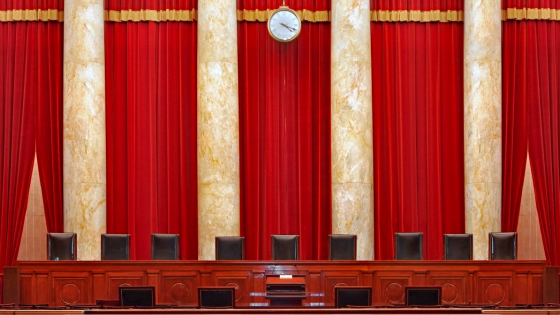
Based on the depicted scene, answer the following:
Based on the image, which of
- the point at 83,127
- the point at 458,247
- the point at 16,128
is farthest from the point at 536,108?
the point at 16,128

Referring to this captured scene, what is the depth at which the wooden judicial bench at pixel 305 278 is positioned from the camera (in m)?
10.4

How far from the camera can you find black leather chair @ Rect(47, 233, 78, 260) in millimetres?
11148

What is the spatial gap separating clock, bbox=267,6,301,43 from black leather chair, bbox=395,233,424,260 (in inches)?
130

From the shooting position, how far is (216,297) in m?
8.59

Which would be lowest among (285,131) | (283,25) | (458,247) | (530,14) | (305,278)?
(305,278)

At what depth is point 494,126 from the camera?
12.5m

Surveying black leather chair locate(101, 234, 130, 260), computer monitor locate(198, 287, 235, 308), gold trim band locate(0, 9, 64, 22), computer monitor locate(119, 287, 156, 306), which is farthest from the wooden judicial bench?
gold trim band locate(0, 9, 64, 22)

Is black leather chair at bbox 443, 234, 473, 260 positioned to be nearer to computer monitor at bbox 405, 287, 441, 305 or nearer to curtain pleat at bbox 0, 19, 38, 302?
computer monitor at bbox 405, 287, 441, 305

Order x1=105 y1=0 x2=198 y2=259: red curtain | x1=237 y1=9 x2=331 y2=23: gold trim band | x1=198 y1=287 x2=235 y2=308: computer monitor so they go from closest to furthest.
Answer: x1=198 y1=287 x2=235 y2=308: computer monitor
x1=105 y1=0 x2=198 y2=259: red curtain
x1=237 y1=9 x2=331 y2=23: gold trim band

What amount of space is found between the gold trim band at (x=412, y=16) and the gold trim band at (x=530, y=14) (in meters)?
0.67

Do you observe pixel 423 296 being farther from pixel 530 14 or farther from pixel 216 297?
pixel 530 14

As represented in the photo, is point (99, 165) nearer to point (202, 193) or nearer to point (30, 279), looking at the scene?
point (202, 193)

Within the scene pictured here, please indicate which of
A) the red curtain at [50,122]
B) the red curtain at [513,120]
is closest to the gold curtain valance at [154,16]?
the red curtain at [50,122]

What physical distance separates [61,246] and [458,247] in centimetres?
496
